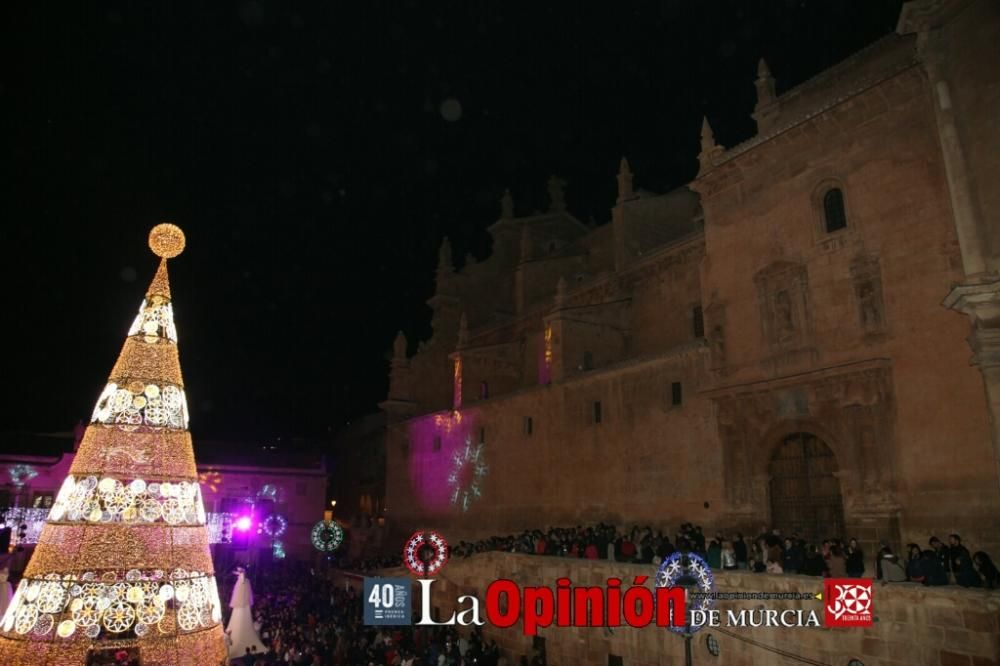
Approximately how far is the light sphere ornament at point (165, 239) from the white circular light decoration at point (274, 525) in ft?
100

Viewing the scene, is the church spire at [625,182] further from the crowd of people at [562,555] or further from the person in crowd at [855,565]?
the person in crowd at [855,565]

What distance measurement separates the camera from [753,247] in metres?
16.3

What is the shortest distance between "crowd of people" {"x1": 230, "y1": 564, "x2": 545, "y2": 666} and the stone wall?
143cm

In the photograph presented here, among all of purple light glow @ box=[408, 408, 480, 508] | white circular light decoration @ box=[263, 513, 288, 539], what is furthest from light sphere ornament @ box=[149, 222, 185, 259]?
white circular light decoration @ box=[263, 513, 288, 539]

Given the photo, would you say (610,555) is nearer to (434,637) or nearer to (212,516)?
(434,637)

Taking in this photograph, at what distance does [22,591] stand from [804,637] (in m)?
10.8

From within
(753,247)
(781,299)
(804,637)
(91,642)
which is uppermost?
(753,247)

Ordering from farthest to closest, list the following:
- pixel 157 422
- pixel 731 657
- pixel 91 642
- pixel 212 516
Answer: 1. pixel 212 516
2. pixel 731 657
3. pixel 157 422
4. pixel 91 642

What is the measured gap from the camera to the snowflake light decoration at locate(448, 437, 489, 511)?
87.5 feet

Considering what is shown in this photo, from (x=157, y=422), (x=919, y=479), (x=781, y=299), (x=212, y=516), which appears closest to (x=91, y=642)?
(x=157, y=422)

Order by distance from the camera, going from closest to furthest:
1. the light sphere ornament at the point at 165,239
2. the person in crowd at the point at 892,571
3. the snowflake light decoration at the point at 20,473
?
the light sphere ornament at the point at 165,239 < the person in crowd at the point at 892,571 < the snowflake light decoration at the point at 20,473

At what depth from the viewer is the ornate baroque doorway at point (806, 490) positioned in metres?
14.1

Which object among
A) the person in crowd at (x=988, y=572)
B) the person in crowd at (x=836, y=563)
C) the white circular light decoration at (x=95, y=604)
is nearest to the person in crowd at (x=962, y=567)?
the person in crowd at (x=988, y=572)

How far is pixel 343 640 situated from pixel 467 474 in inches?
445
